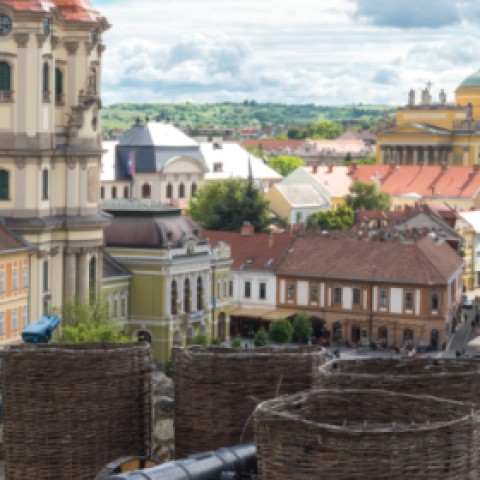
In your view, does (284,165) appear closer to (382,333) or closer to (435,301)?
(382,333)

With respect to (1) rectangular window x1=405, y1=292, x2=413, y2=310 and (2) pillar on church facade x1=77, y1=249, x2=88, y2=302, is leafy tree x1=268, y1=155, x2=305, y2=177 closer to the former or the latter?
(1) rectangular window x1=405, y1=292, x2=413, y2=310

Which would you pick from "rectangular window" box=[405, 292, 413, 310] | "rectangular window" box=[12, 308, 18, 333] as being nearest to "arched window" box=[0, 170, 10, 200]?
"rectangular window" box=[12, 308, 18, 333]

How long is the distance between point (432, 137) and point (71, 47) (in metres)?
112

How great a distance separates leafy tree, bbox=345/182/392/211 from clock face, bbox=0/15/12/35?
6695cm

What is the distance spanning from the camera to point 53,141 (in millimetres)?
A: 66188

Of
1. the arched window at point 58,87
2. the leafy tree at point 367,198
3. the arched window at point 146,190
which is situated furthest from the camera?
the arched window at point 146,190

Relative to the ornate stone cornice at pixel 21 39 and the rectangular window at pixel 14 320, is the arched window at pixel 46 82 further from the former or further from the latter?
the rectangular window at pixel 14 320

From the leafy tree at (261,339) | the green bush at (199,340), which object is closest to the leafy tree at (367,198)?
the leafy tree at (261,339)

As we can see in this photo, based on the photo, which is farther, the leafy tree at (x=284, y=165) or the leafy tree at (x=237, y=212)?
the leafy tree at (x=284, y=165)

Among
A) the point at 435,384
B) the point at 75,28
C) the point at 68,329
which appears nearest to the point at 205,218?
the point at 75,28

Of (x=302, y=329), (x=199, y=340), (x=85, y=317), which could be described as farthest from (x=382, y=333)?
(x=85, y=317)

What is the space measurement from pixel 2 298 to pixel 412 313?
2720cm

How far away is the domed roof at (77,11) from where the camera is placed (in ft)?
219

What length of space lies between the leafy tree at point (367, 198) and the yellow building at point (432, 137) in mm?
41057
